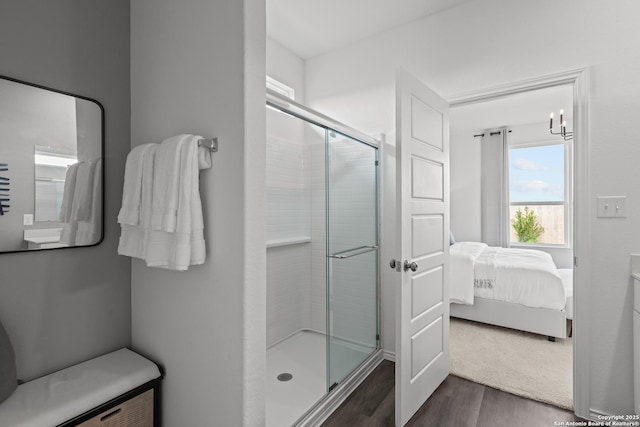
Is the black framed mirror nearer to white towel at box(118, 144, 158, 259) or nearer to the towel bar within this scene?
white towel at box(118, 144, 158, 259)

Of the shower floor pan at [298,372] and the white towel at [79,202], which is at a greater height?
the white towel at [79,202]

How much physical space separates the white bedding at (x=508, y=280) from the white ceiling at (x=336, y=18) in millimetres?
2353

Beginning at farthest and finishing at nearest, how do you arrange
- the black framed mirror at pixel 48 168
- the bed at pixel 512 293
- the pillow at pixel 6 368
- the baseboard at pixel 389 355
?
1. the bed at pixel 512 293
2. the baseboard at pixel 389 355
3. the black framed mirror at pixel 48 168
4. the pillow at pixel 6 368

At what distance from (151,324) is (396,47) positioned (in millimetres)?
2597

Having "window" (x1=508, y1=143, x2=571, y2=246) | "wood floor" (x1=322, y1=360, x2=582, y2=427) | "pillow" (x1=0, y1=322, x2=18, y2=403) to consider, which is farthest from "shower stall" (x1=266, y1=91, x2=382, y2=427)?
"window" (x1=508, y1=143, x2=571, y2=246)

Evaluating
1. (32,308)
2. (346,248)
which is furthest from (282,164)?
(32,308)

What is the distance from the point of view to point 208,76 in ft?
4.25

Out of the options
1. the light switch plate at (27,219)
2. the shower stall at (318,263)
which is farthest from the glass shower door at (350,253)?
the light switch plate at (27,219)

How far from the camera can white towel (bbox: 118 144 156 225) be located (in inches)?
52.0

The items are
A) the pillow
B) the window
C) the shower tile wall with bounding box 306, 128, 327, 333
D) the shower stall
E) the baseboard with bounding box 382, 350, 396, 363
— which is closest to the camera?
the pillow

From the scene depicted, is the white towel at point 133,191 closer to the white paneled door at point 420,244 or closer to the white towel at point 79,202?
the white towel at point 79,202

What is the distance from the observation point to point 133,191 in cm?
134

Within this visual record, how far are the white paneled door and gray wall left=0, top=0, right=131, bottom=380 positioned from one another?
147 cm

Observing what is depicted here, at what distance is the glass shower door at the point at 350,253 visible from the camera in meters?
2.17
